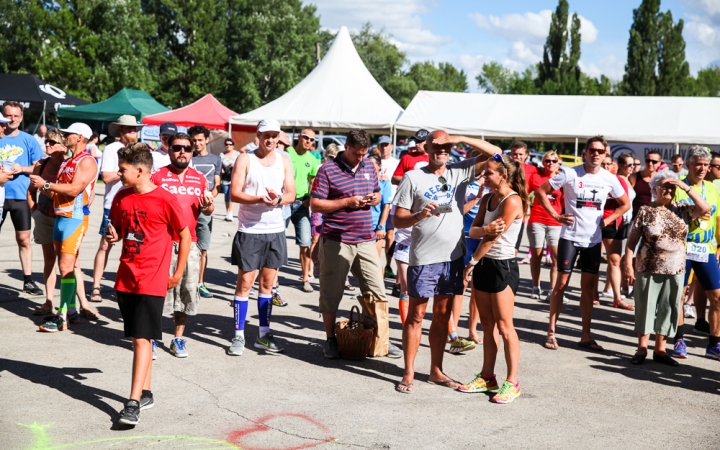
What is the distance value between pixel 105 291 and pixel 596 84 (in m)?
72.5

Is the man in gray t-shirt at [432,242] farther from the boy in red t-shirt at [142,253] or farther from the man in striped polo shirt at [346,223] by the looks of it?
the boy in red t-shirt at [142,253]

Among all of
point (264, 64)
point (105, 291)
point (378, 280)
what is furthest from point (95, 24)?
point (378, 280)

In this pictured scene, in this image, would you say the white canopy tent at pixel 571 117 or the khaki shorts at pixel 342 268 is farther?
the white canopy tent at pixel 571 117

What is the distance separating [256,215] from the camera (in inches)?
260

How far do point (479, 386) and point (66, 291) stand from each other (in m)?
4.04

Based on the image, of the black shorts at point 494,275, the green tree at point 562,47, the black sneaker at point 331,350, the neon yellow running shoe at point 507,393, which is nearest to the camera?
the neon yellow running shoe at point 507,393

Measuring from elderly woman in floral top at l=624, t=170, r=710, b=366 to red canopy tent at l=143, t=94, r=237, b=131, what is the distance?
19.5 metres

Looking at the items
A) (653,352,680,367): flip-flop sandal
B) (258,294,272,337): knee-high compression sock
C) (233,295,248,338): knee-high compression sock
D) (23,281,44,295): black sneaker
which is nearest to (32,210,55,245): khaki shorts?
(23,281,44,295): black sneaker

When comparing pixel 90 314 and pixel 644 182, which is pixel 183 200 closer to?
pixel 90 314

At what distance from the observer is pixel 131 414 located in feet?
15.0

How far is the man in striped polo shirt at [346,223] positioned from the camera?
245 inches

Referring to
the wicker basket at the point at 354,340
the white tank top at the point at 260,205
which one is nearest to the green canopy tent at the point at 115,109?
the white tank top at the point at 260,205

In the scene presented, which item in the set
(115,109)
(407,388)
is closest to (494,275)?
A: (407,388)

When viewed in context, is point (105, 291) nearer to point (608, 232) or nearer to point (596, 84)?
point (608, 232)
